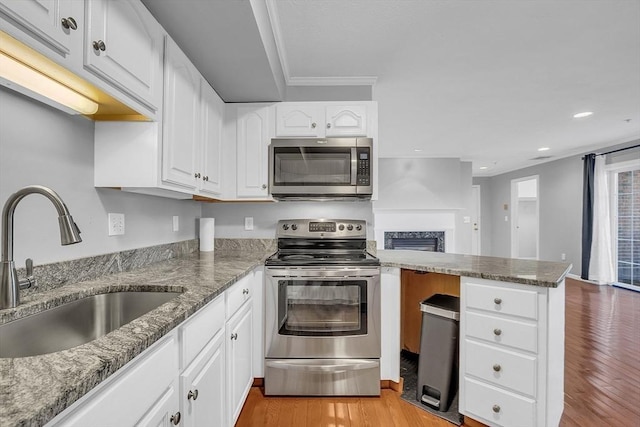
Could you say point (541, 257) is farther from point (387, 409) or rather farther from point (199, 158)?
point (199, 158)

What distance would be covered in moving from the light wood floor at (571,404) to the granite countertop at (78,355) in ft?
3.46

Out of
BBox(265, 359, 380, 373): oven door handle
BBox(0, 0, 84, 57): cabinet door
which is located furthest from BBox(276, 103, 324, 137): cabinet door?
BBox(265, 359, 380, 373): oven door handle

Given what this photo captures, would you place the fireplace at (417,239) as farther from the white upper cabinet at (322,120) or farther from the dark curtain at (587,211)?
the white upper cabinet at (322,120)

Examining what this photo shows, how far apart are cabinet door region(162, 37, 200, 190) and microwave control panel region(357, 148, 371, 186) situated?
1136 mm

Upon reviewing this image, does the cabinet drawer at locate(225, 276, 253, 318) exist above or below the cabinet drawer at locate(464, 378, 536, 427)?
above

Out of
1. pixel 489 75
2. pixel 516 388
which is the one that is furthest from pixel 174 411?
pixel 489 75

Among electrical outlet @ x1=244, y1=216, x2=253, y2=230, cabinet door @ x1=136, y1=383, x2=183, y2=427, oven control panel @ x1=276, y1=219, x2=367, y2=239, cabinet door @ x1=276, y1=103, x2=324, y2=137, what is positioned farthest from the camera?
electrical outlet @ x1=244, y1=216, x2=253, y2=230

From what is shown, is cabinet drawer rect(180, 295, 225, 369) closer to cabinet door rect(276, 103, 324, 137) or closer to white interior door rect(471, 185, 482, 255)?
cabinet door rect(276, 103, 324, 137)

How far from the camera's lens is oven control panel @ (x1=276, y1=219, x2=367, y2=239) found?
8.32 feet

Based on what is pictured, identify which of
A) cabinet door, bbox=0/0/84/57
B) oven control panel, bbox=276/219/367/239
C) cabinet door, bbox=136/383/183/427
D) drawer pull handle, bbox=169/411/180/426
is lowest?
drawer pull handle, bbox=169/411/180/426

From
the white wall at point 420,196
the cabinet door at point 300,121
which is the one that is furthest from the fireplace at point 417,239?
the cabinet door at point 300,121

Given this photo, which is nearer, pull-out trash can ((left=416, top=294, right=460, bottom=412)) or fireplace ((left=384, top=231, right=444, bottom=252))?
pull-out trash can ((left=416, top=294, right=460, bottom=412))

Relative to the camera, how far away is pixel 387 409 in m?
1.92

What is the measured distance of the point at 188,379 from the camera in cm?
106
